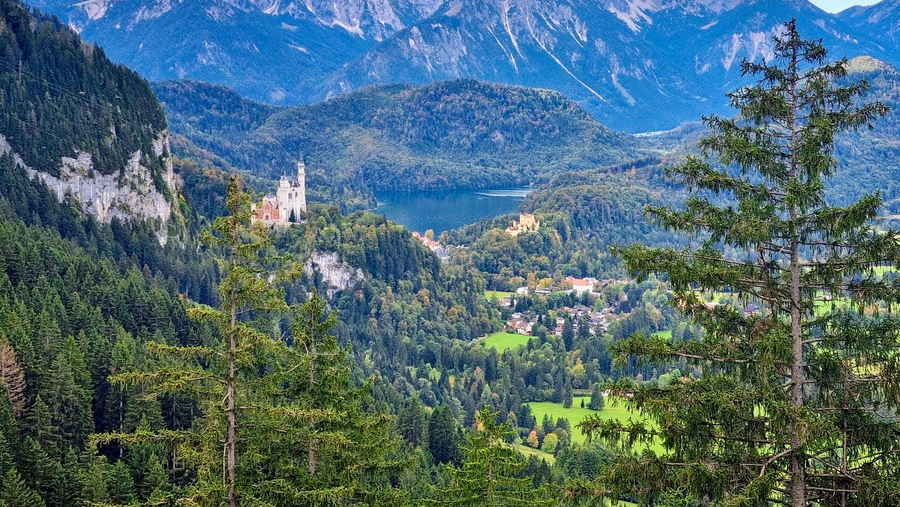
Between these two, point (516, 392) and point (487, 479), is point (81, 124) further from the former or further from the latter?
point (487, 479)

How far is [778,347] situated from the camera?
1466 centimetres

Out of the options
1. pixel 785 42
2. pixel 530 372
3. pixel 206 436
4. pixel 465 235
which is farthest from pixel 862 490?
pixel 465 235

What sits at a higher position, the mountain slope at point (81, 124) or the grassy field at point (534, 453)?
the mountain slope at point (81, 124)

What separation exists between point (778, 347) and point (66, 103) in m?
105

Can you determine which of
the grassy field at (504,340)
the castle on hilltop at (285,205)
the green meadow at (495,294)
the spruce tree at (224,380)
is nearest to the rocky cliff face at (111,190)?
the castle on hilltop at (285,205)

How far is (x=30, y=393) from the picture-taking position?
41000mm

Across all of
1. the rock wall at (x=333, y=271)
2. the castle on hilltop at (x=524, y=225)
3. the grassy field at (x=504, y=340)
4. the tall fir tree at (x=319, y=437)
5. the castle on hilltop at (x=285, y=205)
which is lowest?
the tall fir tree at (x=319, y=437)

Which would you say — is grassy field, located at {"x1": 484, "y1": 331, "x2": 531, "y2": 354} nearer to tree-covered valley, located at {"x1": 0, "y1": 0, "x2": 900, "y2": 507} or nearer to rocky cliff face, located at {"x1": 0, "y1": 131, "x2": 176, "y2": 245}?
tree-covered valley, located at {"x1": 0, "y1": 0, "x2": 900, "y2": 507}

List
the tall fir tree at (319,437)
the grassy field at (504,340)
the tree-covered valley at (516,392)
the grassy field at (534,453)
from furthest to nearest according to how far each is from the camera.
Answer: the grassy field at (504,340) → the grassy field at (534,453) → the tall fir tree at (319,437) → the tree-covered valley at (516,392)

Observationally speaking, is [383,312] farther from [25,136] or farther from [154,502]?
[154,502]

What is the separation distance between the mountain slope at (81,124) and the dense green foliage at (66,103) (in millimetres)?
121

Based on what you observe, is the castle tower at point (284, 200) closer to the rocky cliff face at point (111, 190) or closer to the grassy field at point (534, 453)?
the rocky cliff face at point (111, 190)

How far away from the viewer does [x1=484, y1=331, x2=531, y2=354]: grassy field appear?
398 feet

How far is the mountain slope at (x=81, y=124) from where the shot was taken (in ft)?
322
